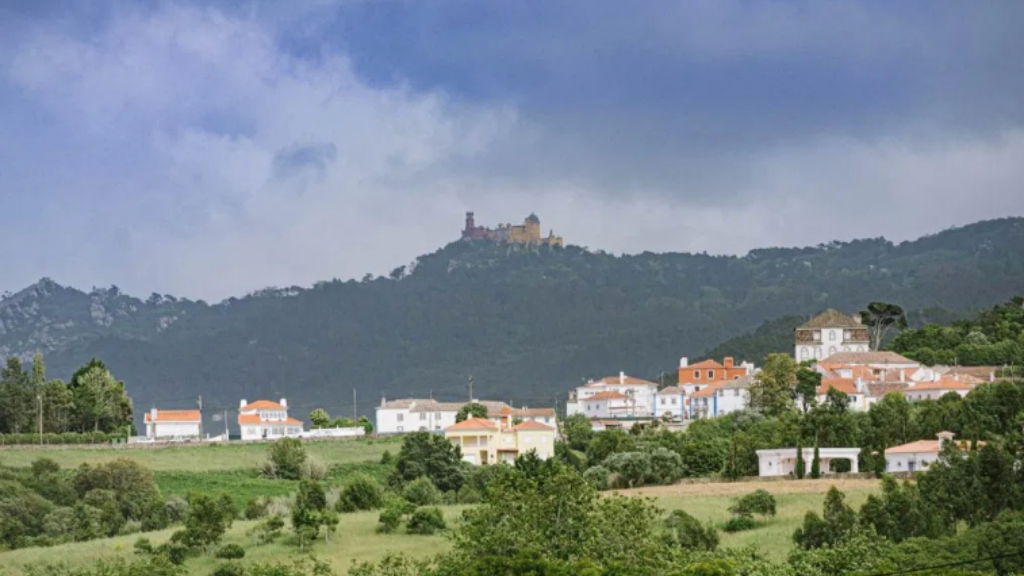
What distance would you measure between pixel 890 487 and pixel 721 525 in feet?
20.7

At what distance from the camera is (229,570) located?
43062 millimetres

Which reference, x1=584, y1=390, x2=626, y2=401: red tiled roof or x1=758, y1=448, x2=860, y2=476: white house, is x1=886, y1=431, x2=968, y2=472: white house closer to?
x1=758, y1=448, x2=860, y2=476: white house

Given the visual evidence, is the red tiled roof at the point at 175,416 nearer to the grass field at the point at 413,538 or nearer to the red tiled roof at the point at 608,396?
the red tiled roof at the point at 608,396

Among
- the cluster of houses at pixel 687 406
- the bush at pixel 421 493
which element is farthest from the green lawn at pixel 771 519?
the bush at pixel 421 493

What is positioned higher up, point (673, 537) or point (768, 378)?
point (768, 378)

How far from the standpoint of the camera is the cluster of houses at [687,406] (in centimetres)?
7062

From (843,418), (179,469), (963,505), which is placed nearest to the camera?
(963,505)

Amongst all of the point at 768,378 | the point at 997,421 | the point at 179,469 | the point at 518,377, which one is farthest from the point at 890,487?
the point at 518,377

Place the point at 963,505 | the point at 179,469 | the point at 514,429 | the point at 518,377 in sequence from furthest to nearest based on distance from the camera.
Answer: the point at 518,377
the point at 514,429
the point at 179,469
the point at 963,505

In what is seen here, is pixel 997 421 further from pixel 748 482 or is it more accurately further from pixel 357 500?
pixel 357 500

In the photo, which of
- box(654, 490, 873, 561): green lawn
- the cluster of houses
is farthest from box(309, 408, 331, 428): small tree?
box(654, 490, 873, 561): green lawn

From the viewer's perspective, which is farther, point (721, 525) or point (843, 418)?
point (843, 418)

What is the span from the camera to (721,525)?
159ft

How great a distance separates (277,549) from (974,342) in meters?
51.3
